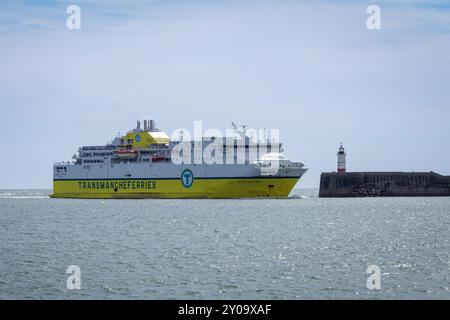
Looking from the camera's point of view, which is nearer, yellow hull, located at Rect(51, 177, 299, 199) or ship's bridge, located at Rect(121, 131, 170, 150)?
yellow hull, located at Rect(51, 177, 299, 199)

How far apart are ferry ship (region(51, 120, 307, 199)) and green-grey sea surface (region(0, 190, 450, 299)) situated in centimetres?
1754

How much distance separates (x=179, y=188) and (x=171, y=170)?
1.64m

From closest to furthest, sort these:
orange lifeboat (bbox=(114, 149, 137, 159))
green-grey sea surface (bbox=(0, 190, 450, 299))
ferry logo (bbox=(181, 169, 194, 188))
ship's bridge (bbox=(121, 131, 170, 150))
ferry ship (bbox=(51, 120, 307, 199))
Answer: green-grey sea surface (bbox=(0, 190, 450, 299)), ferry ship (bbox=(51, 120, 307, 199)), ferry logo (bbox=(181, 169, 194, 188)), orange lifeboat (bbox=(114, 149, 137, 159)), ship's bridge (bbox=(121, 131, 170, 150))

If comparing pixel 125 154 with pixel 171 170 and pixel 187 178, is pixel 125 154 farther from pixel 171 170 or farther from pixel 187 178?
pixel 187 178

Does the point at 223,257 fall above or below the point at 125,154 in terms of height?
below

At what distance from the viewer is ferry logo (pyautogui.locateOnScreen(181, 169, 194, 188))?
6806 centimetres

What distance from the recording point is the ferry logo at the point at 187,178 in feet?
223

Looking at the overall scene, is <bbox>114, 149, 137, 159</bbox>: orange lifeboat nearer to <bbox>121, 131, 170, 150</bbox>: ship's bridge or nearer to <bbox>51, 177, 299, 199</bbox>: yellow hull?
<bbox>121, 131, 170, 150</bbox>: ship's bridge

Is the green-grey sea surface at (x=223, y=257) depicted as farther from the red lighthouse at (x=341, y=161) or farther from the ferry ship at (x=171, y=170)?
the red lighthouse at (x=341, y=161)

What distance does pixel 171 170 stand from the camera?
227ft

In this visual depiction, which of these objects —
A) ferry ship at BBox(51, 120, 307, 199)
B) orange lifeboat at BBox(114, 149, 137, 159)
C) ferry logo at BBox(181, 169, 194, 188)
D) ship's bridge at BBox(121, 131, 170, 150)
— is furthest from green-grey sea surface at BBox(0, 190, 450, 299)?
ship's bridge at BBox(121, 131, 170, 150)

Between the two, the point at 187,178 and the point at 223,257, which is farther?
the point at 187,178

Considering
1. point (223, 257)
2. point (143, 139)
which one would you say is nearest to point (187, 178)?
point (143, 139)

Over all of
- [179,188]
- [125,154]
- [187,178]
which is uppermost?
[125,154]
